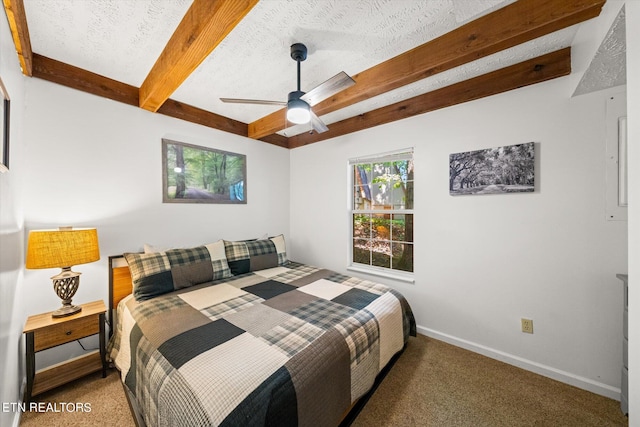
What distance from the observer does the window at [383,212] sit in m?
2.78

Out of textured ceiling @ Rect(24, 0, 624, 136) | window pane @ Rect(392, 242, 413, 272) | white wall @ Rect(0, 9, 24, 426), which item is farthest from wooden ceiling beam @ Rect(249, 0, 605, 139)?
white wall @ Rect(0, 9, 24, 426)

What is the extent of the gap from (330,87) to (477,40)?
0.98 metres

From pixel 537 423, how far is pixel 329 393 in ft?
4.59

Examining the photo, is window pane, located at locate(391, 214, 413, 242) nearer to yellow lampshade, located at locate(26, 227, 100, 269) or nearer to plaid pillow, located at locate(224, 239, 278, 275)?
plaid pillow, located at locate(224, 239, 278, 275)

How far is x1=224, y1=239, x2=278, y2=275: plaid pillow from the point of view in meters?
2.60

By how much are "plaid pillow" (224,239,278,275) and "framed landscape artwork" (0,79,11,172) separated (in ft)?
5.42

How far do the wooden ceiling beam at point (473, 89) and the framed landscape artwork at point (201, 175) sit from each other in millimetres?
1504

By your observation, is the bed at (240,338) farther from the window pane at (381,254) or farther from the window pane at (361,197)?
the window pane at (361,197)

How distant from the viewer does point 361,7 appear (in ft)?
4.62

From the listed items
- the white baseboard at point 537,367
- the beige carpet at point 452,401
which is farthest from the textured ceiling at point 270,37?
the white baseboard at point 537,367

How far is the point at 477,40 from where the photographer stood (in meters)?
1.53

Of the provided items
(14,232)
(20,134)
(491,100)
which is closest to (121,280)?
(14,232)

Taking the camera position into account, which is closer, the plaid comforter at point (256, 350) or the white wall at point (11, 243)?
the plaid comforter at point (256, 350)

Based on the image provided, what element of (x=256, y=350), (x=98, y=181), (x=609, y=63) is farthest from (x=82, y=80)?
(x=609, y=63)
